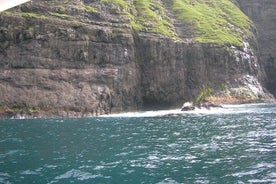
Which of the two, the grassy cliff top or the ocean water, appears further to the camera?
the grassy cliff top

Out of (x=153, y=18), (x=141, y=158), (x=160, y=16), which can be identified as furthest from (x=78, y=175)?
(x=160, y=16)

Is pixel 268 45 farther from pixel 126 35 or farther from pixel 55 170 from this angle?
pixel 55 170

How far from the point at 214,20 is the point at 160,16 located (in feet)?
101

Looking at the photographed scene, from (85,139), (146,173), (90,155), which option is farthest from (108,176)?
(85,139)

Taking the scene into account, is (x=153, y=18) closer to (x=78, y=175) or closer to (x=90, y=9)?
(x=90, y=9)

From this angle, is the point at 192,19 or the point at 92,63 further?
the point at 192,19

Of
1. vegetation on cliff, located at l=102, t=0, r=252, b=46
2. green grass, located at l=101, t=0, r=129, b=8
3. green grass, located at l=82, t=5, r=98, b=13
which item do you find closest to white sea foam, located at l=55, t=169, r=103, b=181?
green grass, located at l=82, t=5, r=98, b=13

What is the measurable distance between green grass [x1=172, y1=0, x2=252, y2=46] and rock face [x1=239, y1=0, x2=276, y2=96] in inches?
462

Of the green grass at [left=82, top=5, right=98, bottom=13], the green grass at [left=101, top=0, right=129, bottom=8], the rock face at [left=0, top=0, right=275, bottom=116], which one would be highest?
the green grass at [left=101, top=0, right=129, bottom=8]

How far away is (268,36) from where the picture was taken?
608 feet

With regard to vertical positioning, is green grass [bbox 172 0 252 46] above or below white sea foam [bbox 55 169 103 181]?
above

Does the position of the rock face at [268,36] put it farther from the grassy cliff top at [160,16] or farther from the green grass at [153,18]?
the green grass at [153,18]

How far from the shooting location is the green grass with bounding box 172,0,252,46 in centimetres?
13862

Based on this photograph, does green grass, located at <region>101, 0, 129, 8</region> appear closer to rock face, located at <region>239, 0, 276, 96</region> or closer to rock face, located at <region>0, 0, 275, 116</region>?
rock face, located at <region>0, 0, 275, 116</region>
